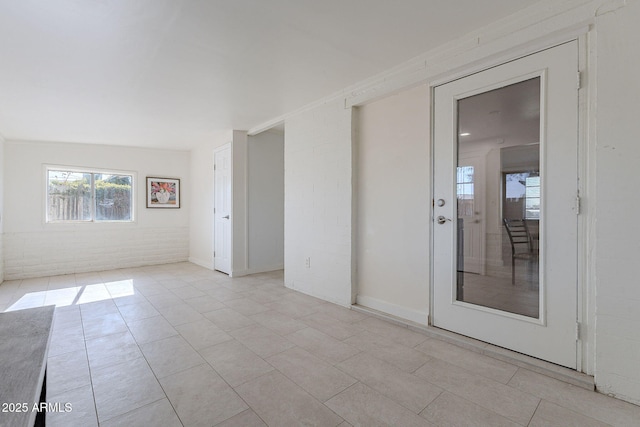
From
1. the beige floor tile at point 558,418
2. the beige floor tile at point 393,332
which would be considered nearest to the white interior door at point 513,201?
the beige floor tile at point 393,332

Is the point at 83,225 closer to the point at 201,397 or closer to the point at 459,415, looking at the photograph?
the point at 201,397

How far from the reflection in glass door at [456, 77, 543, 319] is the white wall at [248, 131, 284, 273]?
3508mm

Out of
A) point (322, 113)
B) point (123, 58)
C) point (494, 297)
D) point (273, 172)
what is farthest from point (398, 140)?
point (273, 172)

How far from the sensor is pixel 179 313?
3.23 metres

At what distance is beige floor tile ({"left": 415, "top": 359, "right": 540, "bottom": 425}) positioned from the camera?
5.37 ft

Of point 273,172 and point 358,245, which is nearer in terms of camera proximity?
point 358,245

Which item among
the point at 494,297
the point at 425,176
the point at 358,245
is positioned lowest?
the point at 494,297

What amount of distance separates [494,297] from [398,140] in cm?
162

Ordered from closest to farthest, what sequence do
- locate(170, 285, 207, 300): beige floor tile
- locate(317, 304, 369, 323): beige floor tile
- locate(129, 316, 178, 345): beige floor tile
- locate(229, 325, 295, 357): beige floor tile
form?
1. locate(229, 325, 295, 357): beige floor tile
2. locate(129, 316, 178, 345): beige floor tile
3. locate(317, 304, 369, 323): beige floor tile
4. locate(170, 285, 207, 300): beige floor tile

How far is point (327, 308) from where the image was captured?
335 cm

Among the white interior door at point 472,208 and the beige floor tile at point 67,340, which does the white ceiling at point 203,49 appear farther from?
the beige floor tile at point 67,340

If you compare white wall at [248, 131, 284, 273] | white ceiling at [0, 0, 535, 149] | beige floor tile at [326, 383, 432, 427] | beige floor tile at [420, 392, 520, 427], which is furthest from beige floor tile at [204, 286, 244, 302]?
beige floor tile at [420, 392, 520, 427]

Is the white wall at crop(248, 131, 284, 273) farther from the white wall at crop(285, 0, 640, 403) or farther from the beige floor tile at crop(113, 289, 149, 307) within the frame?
the white wall at crop(285, 0, 640, 403)

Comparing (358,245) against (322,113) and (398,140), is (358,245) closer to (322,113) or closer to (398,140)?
(398,140)
